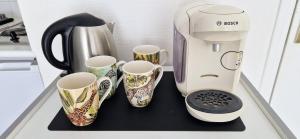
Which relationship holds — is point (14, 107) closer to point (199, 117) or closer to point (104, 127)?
point (104, 127)

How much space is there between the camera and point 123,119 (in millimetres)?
532

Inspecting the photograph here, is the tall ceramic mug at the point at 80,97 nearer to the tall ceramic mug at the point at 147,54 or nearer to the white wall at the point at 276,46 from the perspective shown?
the tall ceramic mug at the point at 147,54

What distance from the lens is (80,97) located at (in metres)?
0.46

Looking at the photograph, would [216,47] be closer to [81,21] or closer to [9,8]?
[81,21]

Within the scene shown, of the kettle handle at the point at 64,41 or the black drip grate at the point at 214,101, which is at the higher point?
the kettle handle at the point at 64,41

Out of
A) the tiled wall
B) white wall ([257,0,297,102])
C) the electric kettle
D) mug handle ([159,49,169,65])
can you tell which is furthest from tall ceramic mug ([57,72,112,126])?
the tiled wall

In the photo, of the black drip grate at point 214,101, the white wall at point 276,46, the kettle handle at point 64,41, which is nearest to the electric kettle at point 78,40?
the kettle handle at point 64,41

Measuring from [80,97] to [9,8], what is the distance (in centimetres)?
126

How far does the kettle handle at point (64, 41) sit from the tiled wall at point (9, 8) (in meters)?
1.00

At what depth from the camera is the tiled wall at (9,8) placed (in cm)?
138

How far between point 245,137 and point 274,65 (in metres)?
0.52

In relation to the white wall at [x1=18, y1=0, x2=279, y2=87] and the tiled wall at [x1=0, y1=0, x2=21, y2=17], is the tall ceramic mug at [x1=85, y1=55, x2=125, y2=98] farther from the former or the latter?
the tiled wall at [x1=0, y1=0, x2=21, y2=17]

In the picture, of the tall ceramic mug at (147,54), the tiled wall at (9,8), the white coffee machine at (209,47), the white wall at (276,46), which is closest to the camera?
the white coffee machine at (209,47)

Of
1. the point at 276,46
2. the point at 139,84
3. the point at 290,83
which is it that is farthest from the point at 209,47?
the point at 290,83
